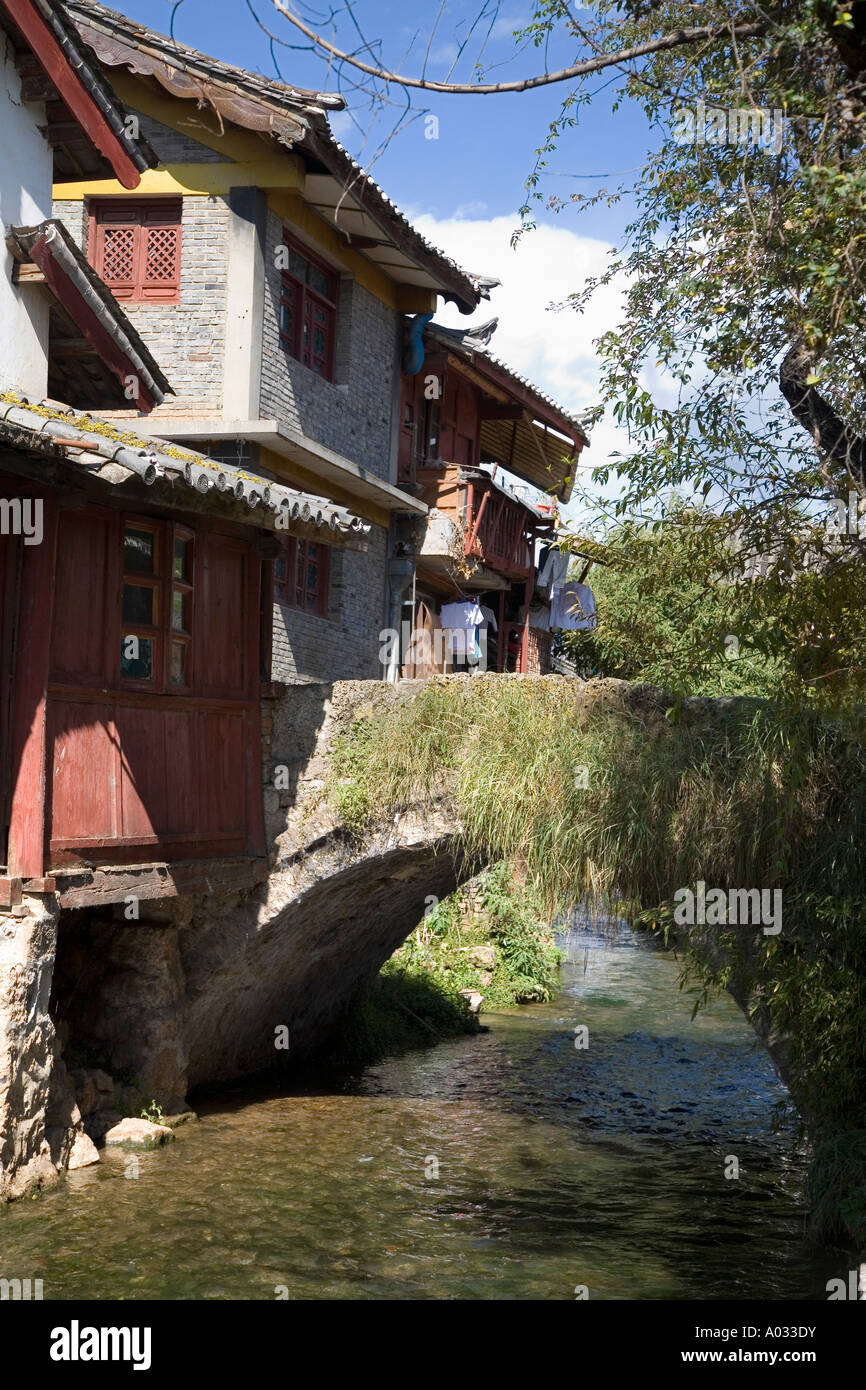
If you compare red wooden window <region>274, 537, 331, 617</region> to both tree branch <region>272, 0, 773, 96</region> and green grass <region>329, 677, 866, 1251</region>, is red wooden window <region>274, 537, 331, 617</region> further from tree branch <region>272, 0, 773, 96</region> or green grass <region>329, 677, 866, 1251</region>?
tree branch <region>272, 0, 773, 96</region>

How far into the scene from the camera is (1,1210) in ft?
29.2

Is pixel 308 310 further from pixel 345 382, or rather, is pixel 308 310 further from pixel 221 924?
pixel 221 924

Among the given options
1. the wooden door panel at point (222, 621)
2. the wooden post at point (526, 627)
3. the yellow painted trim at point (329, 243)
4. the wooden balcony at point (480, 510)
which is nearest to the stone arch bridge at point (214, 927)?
the wooden door panel at point (222, 621)

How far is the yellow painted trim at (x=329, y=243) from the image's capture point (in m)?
14.8

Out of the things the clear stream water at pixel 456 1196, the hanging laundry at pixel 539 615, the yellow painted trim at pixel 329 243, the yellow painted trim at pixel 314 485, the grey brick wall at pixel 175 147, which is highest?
the grey brick wall at pixel 175 147

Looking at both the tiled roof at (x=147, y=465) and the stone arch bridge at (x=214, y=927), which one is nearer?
the tiled roof at (x=147, y=465)

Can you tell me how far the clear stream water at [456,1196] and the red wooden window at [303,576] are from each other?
550cm

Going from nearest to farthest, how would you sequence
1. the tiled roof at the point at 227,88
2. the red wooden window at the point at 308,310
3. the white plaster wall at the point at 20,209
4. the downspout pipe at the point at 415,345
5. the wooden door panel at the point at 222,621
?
the white plaster wall at the point at 20,209 < the wooden door panel at the point at 222,621 < the tiled roof at the point at 227,88 < the red wooden window at the point at 308,310 < the downspout pipe at the point at 415,345

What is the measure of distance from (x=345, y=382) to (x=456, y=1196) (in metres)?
10.1

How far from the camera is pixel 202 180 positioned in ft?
47.5

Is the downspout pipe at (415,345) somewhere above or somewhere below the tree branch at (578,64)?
above

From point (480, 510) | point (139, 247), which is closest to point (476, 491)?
point (480, 510)

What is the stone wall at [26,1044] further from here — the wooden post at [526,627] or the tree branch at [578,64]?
the wooden post at [526,627]
